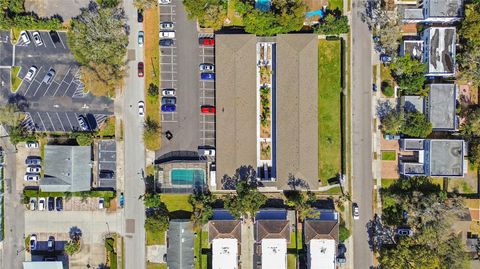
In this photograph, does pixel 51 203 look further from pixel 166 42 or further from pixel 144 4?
pixel 144 4

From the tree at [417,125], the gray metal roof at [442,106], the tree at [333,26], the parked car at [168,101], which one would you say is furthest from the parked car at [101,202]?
the gray metal roof at [442,106]

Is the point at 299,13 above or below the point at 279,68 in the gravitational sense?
above

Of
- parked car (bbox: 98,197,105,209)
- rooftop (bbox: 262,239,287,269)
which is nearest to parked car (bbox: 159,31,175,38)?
parked car (bbox: 98,197,105,209)

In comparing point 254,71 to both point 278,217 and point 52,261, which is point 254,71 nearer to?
point 278,217

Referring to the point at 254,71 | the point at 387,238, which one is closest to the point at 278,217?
the point at 387,238

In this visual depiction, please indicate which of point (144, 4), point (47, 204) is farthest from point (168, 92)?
point (47, 204)

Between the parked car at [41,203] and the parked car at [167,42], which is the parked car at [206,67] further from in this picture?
the parked car at [41,203]
